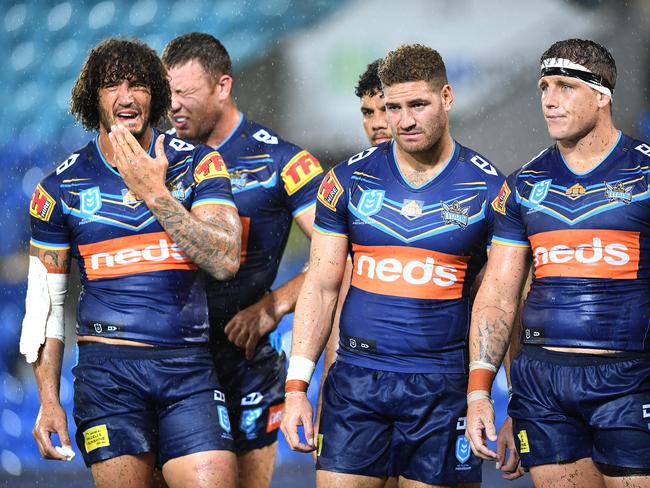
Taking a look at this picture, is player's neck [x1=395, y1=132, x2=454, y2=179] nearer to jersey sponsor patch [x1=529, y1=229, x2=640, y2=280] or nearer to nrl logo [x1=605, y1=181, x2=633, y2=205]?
jersey sponsor patch [x1=529, y1=229, x2=640, y2=280]

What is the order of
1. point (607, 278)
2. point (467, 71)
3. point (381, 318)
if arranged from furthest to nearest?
1. point (467, 71)
2. point (381, 318)
3. point (607, 278)

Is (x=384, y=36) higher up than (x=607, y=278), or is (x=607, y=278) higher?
(x=384, y=36)

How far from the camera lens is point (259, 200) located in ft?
16.4

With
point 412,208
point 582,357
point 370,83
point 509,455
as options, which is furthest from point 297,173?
point 582,357

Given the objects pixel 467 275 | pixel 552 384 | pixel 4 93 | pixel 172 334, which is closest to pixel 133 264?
pixel 172 334

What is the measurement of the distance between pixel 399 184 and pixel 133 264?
1.00m

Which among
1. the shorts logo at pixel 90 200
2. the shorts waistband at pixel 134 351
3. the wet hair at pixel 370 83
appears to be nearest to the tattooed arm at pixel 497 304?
the shorts waistband at pixel 134 351

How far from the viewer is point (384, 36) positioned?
7.45 metres

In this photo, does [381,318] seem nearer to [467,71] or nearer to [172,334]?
[172,334]

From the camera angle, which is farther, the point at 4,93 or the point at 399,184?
the point at 4,93

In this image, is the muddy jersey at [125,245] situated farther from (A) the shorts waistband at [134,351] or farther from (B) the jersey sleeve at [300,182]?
(B) the jersey sleeve at [300,182]

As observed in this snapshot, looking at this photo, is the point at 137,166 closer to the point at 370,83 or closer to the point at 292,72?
the point at 370,83

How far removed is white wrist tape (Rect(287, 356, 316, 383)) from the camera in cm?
418

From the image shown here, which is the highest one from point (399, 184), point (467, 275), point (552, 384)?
point (399, 184)
